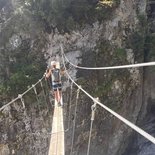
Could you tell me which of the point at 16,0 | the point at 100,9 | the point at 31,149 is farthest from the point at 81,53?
the point at 31,149

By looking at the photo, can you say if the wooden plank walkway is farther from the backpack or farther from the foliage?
the foliage

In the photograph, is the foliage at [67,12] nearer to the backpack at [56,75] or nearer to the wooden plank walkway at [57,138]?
the backpack at [56,75]

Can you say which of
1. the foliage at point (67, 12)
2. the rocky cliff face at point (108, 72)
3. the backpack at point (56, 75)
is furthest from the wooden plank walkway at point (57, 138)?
the foliage at point (67, 12)

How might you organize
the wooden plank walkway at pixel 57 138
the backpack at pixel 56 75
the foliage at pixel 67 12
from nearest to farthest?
the wooden plank walkway at pixel 57 138, the backpack at pixel 56 75, the foliage at pixel 67 12

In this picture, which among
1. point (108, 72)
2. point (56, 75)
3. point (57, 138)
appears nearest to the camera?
point (57, 138)

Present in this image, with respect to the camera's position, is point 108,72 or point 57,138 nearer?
point 57,138

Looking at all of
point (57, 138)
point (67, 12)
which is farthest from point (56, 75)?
point (67, 12)

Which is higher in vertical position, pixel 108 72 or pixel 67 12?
pixel 67 12

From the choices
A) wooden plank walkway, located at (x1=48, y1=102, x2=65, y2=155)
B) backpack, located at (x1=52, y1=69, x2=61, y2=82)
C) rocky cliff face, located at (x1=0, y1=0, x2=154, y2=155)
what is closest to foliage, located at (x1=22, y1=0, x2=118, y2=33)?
rocky cliff face, located at (x1=0, y1=0, x2=154, y2=155)

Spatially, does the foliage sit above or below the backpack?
above

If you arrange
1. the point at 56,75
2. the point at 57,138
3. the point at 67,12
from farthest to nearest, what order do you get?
1. the point at 67,12
2. the point at 56,75
3. the point at 57,138

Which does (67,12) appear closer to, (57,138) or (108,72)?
(108,72)

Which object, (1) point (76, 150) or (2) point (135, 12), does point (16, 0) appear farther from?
(1) point (76, 150)

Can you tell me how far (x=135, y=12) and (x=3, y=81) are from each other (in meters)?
5.99
